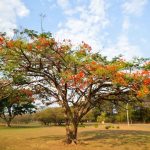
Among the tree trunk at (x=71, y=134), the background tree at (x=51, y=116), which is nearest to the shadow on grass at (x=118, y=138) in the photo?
the tree trunk at (x=71, y=134)

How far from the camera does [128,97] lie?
2352cm

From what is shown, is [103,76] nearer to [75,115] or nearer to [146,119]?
[75,115]

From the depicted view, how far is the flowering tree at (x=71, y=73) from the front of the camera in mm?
20109

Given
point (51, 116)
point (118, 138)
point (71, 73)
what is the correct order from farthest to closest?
point (51, 116) < point (118, 138) < point (71, 73)

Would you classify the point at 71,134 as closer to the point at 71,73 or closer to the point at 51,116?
the point at 71,73

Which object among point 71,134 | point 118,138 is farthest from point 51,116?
point 71,134

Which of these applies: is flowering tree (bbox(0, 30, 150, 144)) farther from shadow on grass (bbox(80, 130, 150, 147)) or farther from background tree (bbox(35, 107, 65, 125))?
background tree (bbox(35, 107, 65, 125))

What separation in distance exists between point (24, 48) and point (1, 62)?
2.37 meters

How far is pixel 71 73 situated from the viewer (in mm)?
20719

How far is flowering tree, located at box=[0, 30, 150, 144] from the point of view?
66.0 ft

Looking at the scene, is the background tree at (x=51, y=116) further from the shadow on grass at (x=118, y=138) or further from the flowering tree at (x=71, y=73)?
the flowering tree at (x=71, y=73)

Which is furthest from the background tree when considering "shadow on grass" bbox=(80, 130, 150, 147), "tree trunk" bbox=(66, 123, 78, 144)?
"tree trunk" bbox=(66, 123, 78, 144)

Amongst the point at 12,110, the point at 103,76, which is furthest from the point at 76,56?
the point at 12,110

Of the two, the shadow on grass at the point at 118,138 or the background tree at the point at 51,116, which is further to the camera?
the background tree at the point at 51,116
